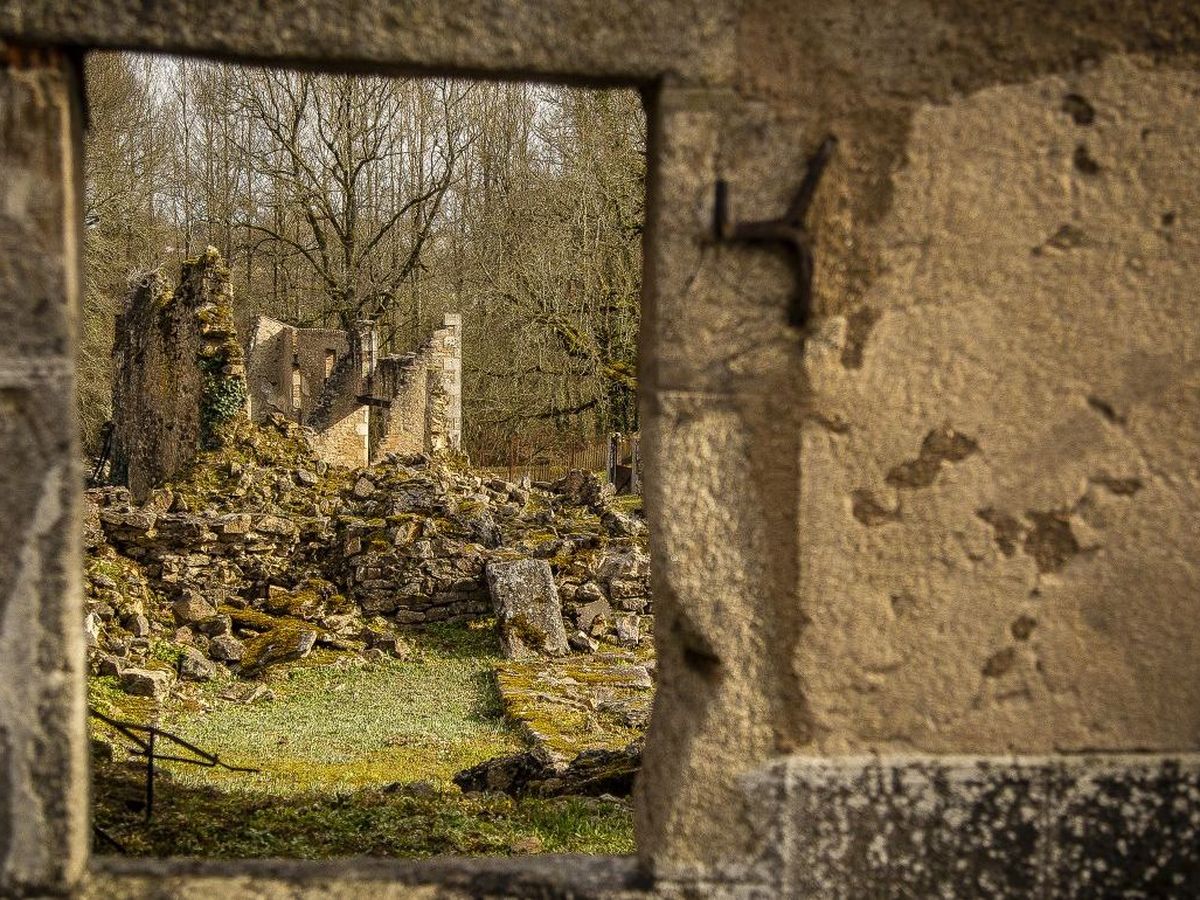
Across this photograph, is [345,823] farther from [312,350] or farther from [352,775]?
[312,350]

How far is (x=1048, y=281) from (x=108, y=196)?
22824 mm

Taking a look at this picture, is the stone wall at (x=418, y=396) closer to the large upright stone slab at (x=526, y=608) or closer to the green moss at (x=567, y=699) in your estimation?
the large upright stone slab at (x=526, y=608)

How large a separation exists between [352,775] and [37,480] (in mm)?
4117

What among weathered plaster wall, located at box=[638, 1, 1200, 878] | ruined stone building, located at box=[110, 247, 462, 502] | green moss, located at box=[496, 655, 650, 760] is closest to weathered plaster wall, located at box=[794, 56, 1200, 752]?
weathered plaster wall, located at box=[638, 1, 1200, 878]

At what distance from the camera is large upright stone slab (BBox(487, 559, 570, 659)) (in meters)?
9.60

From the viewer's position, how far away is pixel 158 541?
35.3 ft

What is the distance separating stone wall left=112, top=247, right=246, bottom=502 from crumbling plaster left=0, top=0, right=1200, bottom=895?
12125mm

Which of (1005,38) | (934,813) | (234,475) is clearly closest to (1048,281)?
(1005,38)

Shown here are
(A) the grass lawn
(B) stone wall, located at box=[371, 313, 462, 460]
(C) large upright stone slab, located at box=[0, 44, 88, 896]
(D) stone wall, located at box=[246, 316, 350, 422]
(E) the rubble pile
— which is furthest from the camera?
(D) stone wall, located at box=[246, 316, 350, 422]

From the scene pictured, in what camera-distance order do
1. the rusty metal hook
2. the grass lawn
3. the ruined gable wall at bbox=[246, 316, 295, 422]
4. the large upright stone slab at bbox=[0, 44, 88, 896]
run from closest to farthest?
the large upright stone slab at bbox=[0, 44, 88, 896], the rusty metal hook, the grass lawn, the ruined gable wall at bbox=[246, 316, 295, 422]

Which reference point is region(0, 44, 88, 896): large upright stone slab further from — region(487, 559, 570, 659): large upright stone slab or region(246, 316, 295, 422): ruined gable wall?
Result: region(246, 316, 295, 422): ruined gable wall

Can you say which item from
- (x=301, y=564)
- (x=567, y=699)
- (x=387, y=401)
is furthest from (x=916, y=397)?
(x=387, y=401)

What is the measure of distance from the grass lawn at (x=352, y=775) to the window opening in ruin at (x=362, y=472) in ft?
0.09

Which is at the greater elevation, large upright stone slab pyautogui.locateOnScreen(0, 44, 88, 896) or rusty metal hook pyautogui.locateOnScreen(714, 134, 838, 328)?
rusty metal hook pyautogui.locateOnScreen(714, 134, 838, 328)
